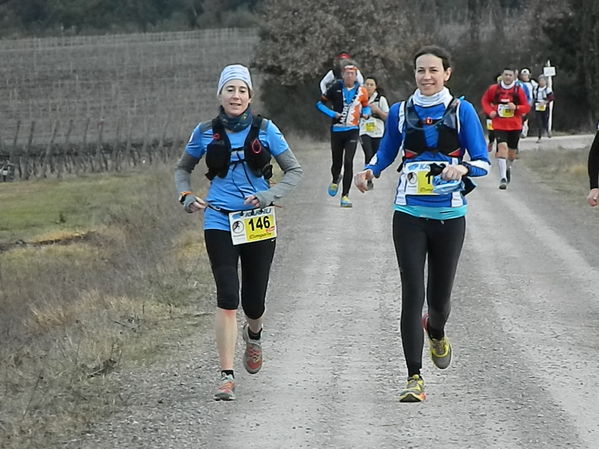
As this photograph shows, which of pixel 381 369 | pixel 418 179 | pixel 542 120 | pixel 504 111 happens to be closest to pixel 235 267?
pixel 418 179

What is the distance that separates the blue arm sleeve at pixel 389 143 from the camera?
7.22 metres

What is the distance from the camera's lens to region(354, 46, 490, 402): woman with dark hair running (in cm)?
704

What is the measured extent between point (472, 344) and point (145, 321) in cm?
269

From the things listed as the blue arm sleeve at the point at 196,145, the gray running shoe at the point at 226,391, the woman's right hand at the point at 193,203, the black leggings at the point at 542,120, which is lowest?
the black leggings at the point at 542,120

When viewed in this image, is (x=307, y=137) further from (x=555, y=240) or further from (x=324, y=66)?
(x=555, y=240)

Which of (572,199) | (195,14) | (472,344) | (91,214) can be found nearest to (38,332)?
(472,344)

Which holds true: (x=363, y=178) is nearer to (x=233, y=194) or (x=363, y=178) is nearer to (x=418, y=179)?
(x=418, y=179)

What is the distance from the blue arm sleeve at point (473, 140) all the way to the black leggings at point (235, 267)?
1307 mm

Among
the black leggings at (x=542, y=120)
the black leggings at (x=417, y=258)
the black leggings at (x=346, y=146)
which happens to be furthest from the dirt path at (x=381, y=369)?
the black leggings at (x=542, y=120)

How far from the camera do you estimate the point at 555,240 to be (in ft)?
49.6

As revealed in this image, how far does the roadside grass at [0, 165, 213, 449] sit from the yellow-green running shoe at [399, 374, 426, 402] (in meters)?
1.71

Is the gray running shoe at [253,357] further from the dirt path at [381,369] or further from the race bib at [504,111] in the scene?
the race bib at [504,111]

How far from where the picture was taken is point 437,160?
705 centimetres

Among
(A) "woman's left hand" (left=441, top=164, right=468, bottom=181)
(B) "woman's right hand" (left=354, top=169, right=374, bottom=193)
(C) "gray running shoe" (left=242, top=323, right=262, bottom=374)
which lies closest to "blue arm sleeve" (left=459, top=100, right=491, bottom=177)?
(A) "woman's left hand" (left=441, top=164, right=468, bottom=181)
